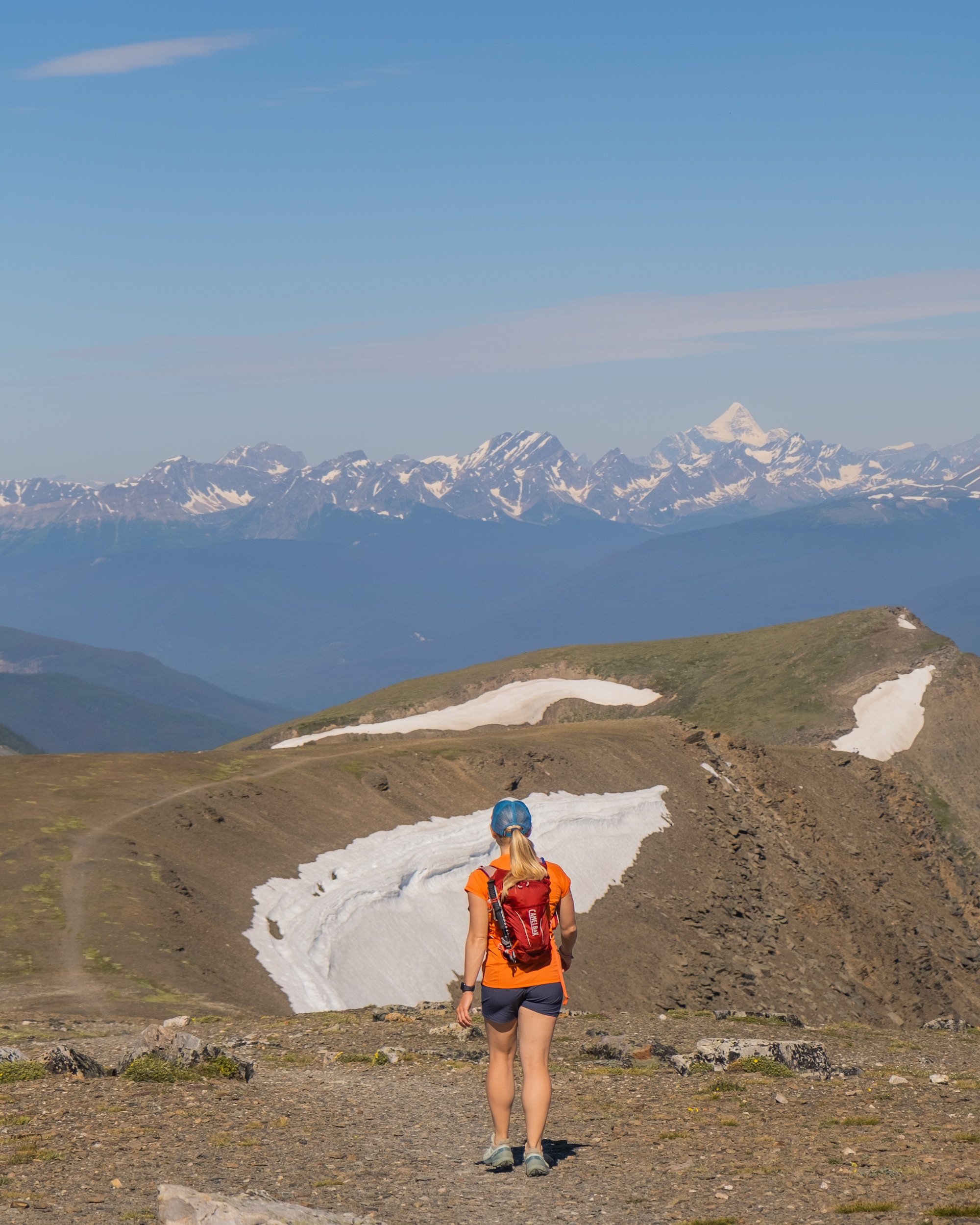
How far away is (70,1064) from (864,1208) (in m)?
11.9

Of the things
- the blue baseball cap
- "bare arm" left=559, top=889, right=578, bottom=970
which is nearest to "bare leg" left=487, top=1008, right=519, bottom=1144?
"bare arm" left=559, top=889, right=578, bottom=970

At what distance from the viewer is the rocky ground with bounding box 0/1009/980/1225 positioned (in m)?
11.4

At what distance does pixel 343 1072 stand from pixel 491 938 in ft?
27.8

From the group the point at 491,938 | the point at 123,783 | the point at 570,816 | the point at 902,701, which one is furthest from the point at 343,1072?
the point at 902,701

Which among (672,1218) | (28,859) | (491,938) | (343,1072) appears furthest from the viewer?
(28,859)

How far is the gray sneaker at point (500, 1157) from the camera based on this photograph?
12.4m

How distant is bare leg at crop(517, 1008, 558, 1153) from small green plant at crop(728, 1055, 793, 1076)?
24.9 feet

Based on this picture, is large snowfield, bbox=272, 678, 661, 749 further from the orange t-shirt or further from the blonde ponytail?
the blonde ponytail

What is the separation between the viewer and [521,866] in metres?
12.1

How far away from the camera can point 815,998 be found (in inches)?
2013

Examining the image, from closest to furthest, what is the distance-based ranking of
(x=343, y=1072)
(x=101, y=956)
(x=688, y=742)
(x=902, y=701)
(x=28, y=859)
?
(x=343, y=1072) → (x=101, y=956) → (x=28, y=859) → (x=688, y=742) → (x=902, y=701)

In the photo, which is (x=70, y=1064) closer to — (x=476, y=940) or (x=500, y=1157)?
(x=500, y=1157)

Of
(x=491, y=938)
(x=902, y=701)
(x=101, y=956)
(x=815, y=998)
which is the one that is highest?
(x=902, y=701)

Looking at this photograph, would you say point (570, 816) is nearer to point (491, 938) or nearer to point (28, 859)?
point (28, 859)
